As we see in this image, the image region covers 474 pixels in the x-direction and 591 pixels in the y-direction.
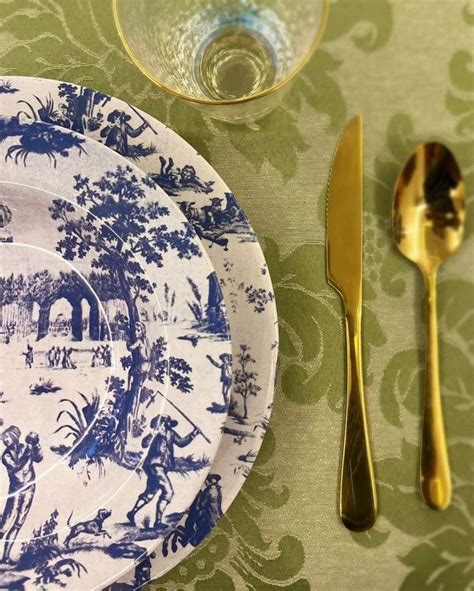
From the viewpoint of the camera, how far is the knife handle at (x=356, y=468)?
0.38m

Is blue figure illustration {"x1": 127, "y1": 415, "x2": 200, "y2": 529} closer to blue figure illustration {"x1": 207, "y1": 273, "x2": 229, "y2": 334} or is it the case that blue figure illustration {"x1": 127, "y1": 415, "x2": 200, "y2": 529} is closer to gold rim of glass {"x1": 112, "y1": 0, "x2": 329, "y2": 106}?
blue figure illustration {"x1": 207, "y1": 273, "x2": 229, "y2": 334}

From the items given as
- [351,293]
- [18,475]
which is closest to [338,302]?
[351,293]

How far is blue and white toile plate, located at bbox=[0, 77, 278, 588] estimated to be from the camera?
37 centimetres

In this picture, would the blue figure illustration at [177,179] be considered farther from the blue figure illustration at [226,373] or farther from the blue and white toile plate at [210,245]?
the blue figure illustration at [226,373]

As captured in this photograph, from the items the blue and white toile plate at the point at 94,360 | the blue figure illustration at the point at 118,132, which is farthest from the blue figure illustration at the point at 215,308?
the blue figure illustration at the point at 118,132

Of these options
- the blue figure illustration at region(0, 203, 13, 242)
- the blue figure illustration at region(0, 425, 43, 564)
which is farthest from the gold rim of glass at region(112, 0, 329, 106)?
the blue figure illustration at region(0, 425, 43, 564)

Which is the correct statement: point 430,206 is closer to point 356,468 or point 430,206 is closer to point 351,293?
point 351,293

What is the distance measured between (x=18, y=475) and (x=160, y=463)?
0.11 meters

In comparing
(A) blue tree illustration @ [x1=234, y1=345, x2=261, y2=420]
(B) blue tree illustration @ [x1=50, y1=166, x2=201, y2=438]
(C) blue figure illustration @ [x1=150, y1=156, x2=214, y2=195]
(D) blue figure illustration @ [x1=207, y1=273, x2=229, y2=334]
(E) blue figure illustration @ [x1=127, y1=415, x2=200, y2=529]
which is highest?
(C) blue figure illustration @ [x1=150, y1=156, x2=214, y2=195]

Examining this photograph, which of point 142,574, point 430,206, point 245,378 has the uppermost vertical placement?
point 430,206

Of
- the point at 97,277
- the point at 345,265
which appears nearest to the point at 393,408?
the point at 345,265

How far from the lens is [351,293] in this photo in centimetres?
39

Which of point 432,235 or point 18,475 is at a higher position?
point 432,235

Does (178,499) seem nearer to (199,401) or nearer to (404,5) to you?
(199,401)
